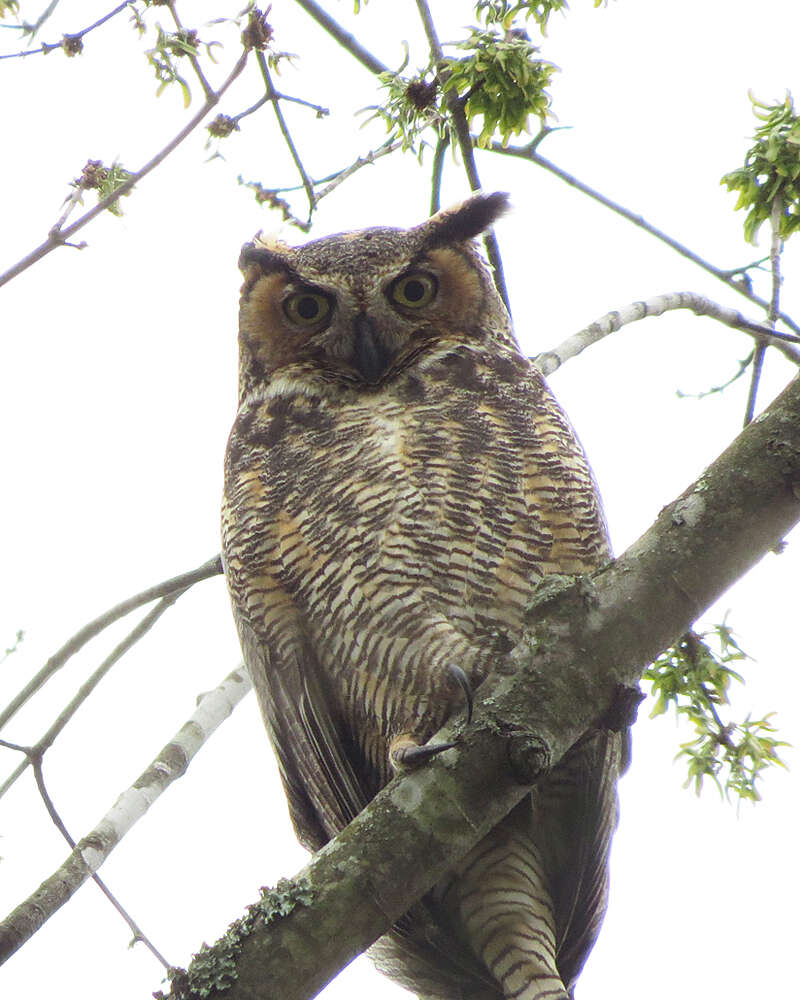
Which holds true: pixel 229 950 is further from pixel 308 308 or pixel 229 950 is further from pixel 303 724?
pixel 308 308

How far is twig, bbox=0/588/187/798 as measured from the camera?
2.60 metres

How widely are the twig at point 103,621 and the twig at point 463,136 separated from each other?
4.05ft

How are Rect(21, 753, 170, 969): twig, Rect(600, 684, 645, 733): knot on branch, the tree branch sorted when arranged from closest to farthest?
the tree branch < Rect(600, 684, 645, 733): knot on branch < Rect(21, 753, 170, 969): twig

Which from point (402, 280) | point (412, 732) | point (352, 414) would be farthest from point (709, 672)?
point (402, 280)

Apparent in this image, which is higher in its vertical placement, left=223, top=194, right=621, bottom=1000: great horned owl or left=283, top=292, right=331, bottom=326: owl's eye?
left=283, top=292, right=331, bottom=326: owl's eye

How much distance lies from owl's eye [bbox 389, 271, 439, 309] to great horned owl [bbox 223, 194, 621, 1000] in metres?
0.08

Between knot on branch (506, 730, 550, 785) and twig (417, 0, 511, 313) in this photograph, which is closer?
knot on branch (506, 730, 550, 785)

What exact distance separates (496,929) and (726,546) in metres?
1.13

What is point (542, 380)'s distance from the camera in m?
3.21

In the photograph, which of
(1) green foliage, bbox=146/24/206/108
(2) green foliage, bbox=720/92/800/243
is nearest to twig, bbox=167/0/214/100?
(1) green foliage, bbox=146/24/206/108

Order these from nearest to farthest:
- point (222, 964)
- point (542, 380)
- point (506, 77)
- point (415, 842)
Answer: point (222, 964) → point (415, 842) → point (506, 77) → point (542, 380)

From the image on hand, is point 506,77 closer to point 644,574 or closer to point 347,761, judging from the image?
point 644,574

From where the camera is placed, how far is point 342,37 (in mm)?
3424

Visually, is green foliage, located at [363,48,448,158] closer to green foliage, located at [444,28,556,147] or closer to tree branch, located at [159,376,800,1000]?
green foliage, located at [444,28,556,147]
